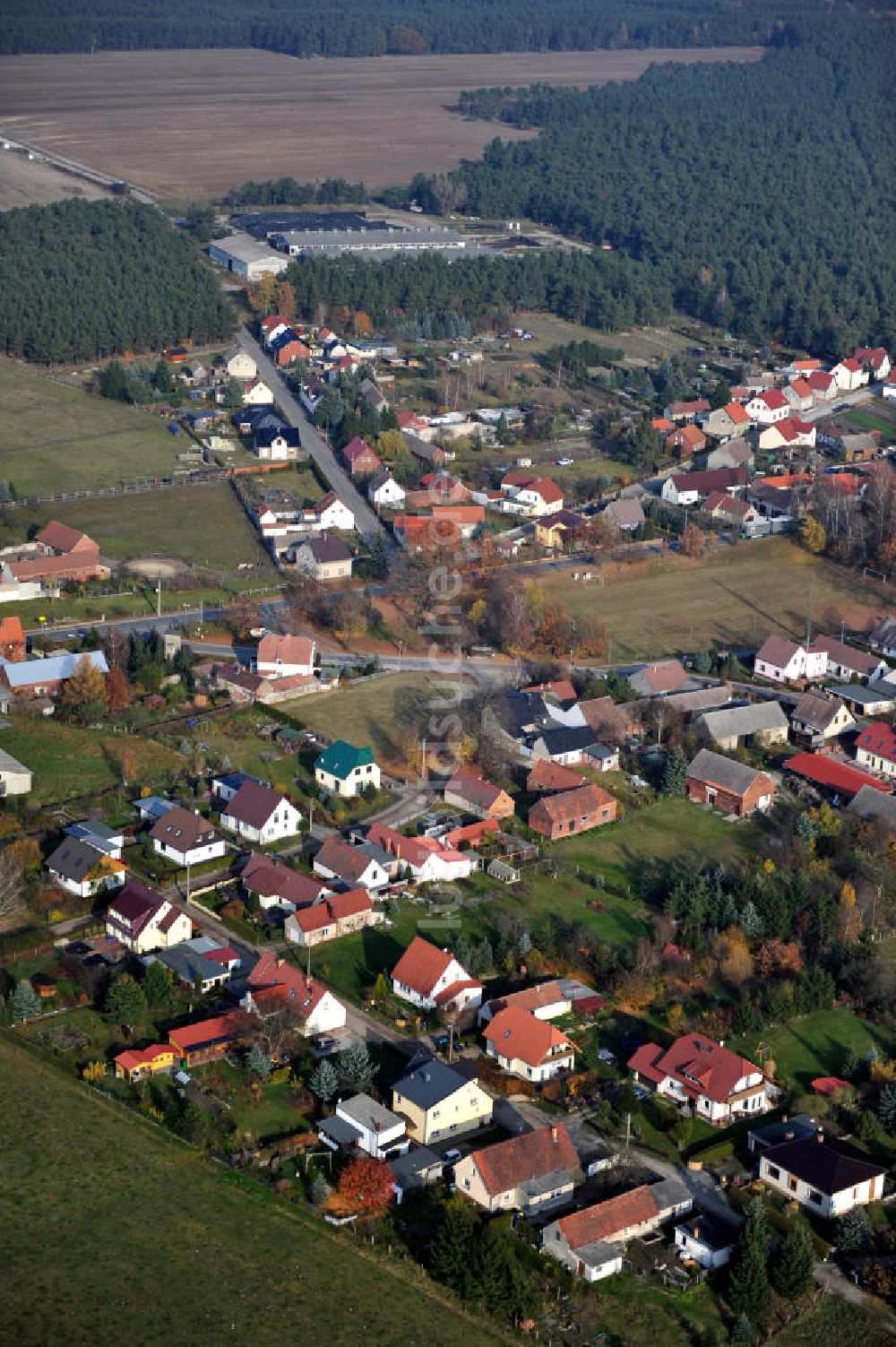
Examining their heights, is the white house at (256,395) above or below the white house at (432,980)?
above

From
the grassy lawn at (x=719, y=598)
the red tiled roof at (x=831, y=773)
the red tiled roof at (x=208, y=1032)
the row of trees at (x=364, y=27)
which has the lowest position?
the grassy lawn at (x=719, y=598)

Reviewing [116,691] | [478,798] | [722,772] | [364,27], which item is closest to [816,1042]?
[722,772]

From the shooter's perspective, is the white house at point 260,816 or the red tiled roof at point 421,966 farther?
the white house at point 260,816

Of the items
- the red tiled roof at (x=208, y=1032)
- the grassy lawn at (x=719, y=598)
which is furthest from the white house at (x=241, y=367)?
the red tiled roof at (x=208, y=1032)

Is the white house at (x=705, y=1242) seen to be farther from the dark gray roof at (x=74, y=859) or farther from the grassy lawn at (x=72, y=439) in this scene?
the grassy lawn at (x=72, y=439)

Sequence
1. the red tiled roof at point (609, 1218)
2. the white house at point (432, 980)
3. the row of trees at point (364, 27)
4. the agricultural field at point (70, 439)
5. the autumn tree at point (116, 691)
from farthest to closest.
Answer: the row of trees at point (364, 27), the agricultural field at point (70, 439), the autumn tree at point (116, 691), the white house at point (432, 980), the red tiled roof at point (609, 1218)

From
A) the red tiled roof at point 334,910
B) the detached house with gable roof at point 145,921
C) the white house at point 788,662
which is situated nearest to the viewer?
the detached house with gable roof at point 145,921

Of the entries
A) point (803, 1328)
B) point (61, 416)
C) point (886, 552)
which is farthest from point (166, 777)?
point (61, 416)
